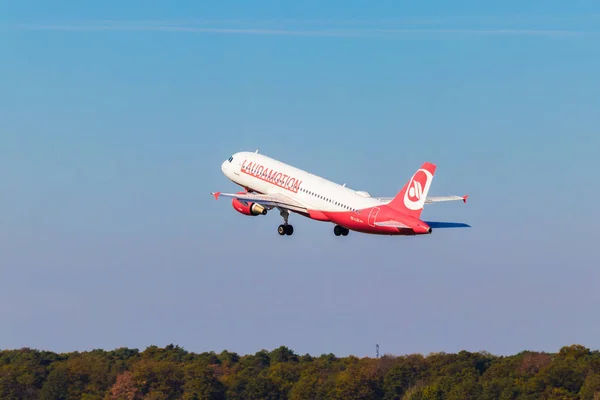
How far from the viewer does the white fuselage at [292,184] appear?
161000 mm

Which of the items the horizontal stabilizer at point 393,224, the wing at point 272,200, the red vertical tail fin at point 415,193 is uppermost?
the wing at point 272,200

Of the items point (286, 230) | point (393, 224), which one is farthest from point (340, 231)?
point (393, 224)

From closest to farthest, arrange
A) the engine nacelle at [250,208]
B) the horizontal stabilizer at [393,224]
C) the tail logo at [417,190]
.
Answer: the horizontal stabilizer at [393,224] < the tail logo at [417,190] < the engine nacelle at [250,208]

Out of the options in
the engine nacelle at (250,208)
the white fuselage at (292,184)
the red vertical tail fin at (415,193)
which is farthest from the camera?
the engine nacelle at (250,208)

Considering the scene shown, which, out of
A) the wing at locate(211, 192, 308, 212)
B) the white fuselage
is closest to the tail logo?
the white fuselage

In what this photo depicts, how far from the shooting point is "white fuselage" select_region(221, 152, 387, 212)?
16100 cm

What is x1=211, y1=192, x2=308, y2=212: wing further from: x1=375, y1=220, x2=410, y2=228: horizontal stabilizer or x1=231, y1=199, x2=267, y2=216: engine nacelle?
x1=375, y1=220, x2=410, y2=228: horizontal stabilizer

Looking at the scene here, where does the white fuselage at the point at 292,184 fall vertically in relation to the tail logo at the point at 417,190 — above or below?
above

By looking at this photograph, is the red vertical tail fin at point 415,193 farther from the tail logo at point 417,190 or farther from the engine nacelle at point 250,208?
the engine nacelle at point 250,208

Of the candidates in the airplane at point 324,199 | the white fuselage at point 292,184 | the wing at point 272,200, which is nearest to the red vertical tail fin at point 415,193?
the airplane at point 324,199

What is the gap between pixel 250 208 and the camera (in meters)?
170

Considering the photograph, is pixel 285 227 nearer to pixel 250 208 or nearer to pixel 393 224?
pixel 250 208

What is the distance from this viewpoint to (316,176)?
16725 cm

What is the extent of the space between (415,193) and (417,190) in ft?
1.30
